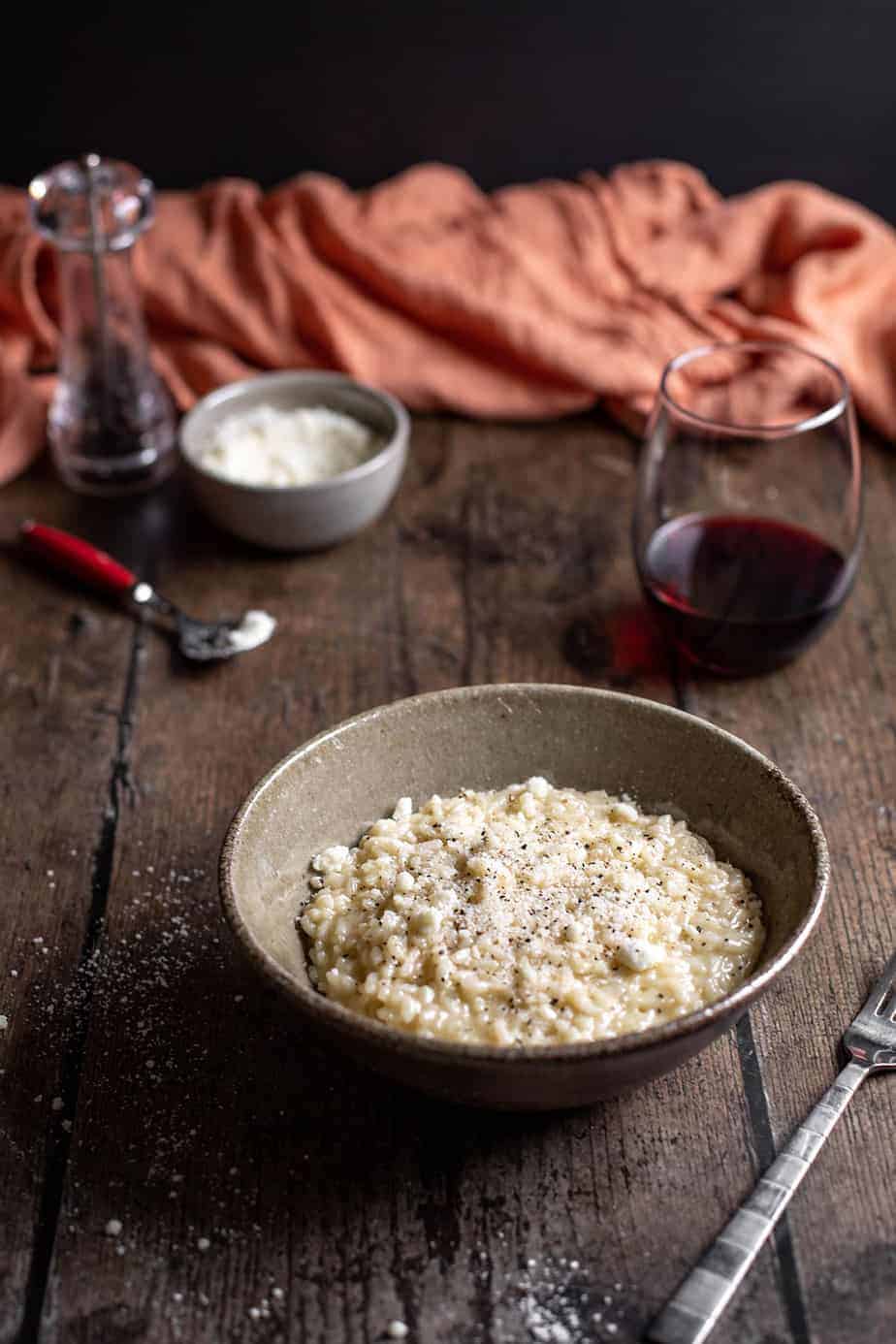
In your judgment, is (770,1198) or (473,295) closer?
(770,1198)

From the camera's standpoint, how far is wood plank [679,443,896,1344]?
1121mm

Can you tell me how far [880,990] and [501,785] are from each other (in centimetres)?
39

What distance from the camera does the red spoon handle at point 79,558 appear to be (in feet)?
6.19

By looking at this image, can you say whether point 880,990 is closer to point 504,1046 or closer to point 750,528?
point 504,1046

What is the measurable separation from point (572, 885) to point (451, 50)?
1683 mm

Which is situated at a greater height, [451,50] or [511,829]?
[451,50]

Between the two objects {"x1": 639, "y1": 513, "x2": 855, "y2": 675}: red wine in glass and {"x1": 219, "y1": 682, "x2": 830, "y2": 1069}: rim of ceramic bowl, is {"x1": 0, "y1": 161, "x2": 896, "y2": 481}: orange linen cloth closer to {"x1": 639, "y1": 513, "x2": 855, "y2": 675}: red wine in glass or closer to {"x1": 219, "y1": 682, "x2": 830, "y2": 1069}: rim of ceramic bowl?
{"x1": 639, "y1": 513, "x2": 855, "y2": 675}: red wine in glass

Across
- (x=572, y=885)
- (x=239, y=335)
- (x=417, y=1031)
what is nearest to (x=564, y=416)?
(x=239, y=335)

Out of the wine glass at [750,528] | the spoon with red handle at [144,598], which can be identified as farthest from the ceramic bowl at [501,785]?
the spoon with red handle at [144,598]

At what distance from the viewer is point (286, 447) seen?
2.01 m

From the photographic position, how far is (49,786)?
1.62 metres

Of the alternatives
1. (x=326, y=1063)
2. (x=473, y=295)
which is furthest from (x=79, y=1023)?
(x=473, y=295)

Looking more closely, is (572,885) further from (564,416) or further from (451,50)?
(451,50)

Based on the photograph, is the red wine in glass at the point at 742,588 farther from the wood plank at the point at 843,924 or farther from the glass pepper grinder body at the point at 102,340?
the glass pepper grinder body at the point at 102,340
